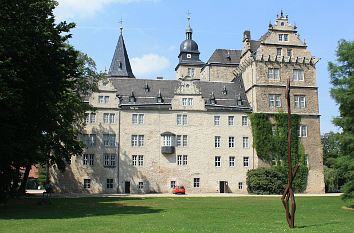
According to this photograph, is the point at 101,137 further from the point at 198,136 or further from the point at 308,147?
the point at 308,147

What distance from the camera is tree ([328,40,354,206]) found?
27641 mm

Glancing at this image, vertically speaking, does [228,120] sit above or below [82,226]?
above

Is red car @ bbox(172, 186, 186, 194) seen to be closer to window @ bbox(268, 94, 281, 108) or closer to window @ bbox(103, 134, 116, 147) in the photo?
window @ bbox(103, 134, 116, 147)

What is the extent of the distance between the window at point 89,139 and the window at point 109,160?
182 cm

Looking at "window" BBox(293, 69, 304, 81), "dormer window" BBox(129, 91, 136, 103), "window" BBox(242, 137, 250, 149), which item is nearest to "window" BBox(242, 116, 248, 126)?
"window" BBox(242, 137, 250, 149)

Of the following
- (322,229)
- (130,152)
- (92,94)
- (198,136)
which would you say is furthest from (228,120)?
(322,229)

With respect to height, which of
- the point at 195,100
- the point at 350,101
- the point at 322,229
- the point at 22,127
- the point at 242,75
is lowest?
A: the point at 322,229

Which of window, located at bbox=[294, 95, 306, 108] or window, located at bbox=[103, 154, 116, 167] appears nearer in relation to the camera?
window, located at bbox=[103, 154, 116, 167]

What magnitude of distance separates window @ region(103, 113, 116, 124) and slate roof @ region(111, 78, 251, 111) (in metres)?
1.44

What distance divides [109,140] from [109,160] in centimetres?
214

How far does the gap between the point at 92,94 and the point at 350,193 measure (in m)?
30.4

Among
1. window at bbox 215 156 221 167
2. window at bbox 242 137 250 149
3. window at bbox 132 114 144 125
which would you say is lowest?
window at bbox 215 156 221 167

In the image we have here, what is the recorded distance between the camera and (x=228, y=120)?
5169 cm

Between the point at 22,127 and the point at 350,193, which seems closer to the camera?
the point at 22,127
